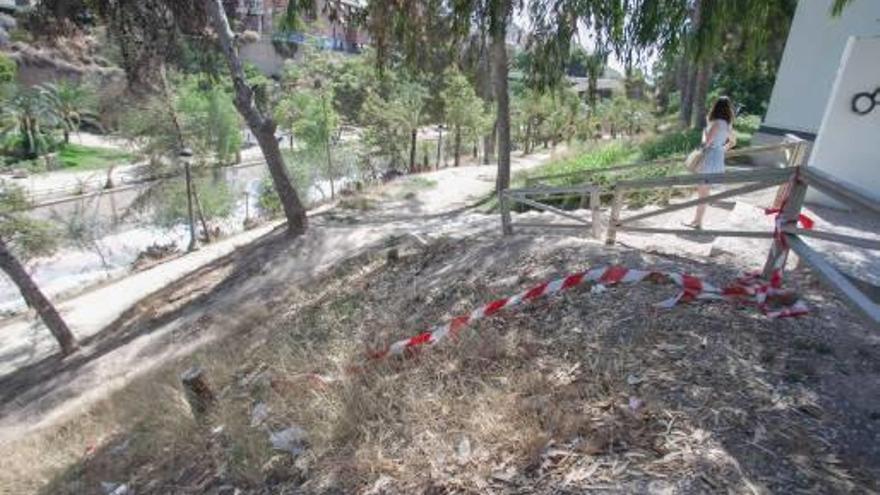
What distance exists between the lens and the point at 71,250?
23.7m

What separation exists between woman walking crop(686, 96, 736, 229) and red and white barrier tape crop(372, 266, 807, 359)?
7.49 ft

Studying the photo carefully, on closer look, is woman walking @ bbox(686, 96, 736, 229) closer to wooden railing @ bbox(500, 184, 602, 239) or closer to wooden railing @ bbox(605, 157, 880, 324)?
wooden railing @ bbox(500, 184, 602, 239)

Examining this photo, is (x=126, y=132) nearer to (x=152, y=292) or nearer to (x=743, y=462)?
(x=152, y=292)

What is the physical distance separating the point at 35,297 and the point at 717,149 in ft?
36.3

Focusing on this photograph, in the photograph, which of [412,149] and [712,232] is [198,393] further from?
[412,149]

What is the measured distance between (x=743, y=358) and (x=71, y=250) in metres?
26.6

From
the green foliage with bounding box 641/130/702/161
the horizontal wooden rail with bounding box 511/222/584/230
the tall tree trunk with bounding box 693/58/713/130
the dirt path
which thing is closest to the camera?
the horizontal wooden rail with bounding box 511/222/584/230

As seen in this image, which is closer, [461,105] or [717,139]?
[717,139]

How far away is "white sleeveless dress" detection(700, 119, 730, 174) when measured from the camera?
240 inches

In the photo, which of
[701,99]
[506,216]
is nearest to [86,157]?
[701,99]

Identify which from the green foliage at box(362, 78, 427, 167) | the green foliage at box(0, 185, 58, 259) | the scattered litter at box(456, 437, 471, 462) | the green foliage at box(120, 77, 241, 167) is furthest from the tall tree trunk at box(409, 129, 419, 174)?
the scattered litter at box(456, 437, 471, 462)

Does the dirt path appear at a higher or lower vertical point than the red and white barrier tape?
lower

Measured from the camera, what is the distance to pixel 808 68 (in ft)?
37.0

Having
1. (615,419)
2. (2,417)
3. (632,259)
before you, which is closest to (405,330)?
(632,259)
